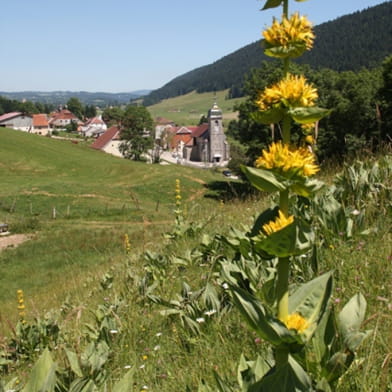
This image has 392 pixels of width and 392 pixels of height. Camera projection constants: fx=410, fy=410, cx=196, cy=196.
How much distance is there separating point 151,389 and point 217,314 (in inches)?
40.5

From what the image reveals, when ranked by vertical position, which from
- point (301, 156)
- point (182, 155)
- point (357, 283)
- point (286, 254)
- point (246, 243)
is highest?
point (301, 156)

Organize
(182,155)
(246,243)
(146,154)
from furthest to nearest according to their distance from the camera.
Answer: (182,155)
(146,154)
(246,243)

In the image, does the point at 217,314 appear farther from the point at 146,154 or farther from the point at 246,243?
the point at 146,154

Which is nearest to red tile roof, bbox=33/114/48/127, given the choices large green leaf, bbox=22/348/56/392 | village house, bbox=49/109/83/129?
village house, bbox=49/109/83/129

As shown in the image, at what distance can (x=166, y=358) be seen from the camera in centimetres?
350

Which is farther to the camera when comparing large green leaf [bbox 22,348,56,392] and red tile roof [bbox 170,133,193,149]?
red tile roof [bbox 170,133,193,149]

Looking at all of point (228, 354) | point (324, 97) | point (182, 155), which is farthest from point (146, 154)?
point (228, 354)

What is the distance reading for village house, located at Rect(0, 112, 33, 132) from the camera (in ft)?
415

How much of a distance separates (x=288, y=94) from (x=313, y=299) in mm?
898

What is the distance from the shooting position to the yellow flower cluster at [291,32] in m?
1.70

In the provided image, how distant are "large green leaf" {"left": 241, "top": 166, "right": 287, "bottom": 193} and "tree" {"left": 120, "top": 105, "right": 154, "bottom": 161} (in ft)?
281

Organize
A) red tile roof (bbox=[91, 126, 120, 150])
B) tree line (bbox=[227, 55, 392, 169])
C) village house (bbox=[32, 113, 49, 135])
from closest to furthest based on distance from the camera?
tree line (bbox=[227, 55, 392, 169])
red tile roof (bbox=[91, 126, 120, 150])
village house (bbox=[32, 113, 49, 135])

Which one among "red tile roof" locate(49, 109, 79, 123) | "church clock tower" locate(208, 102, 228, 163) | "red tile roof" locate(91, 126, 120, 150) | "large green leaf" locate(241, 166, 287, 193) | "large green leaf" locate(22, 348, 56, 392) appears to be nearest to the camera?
"large green leaf" locate(241, 166, 287, 193)

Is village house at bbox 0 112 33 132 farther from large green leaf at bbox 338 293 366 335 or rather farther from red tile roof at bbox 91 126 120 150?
large green leaf at bbox 338 293 366 335
